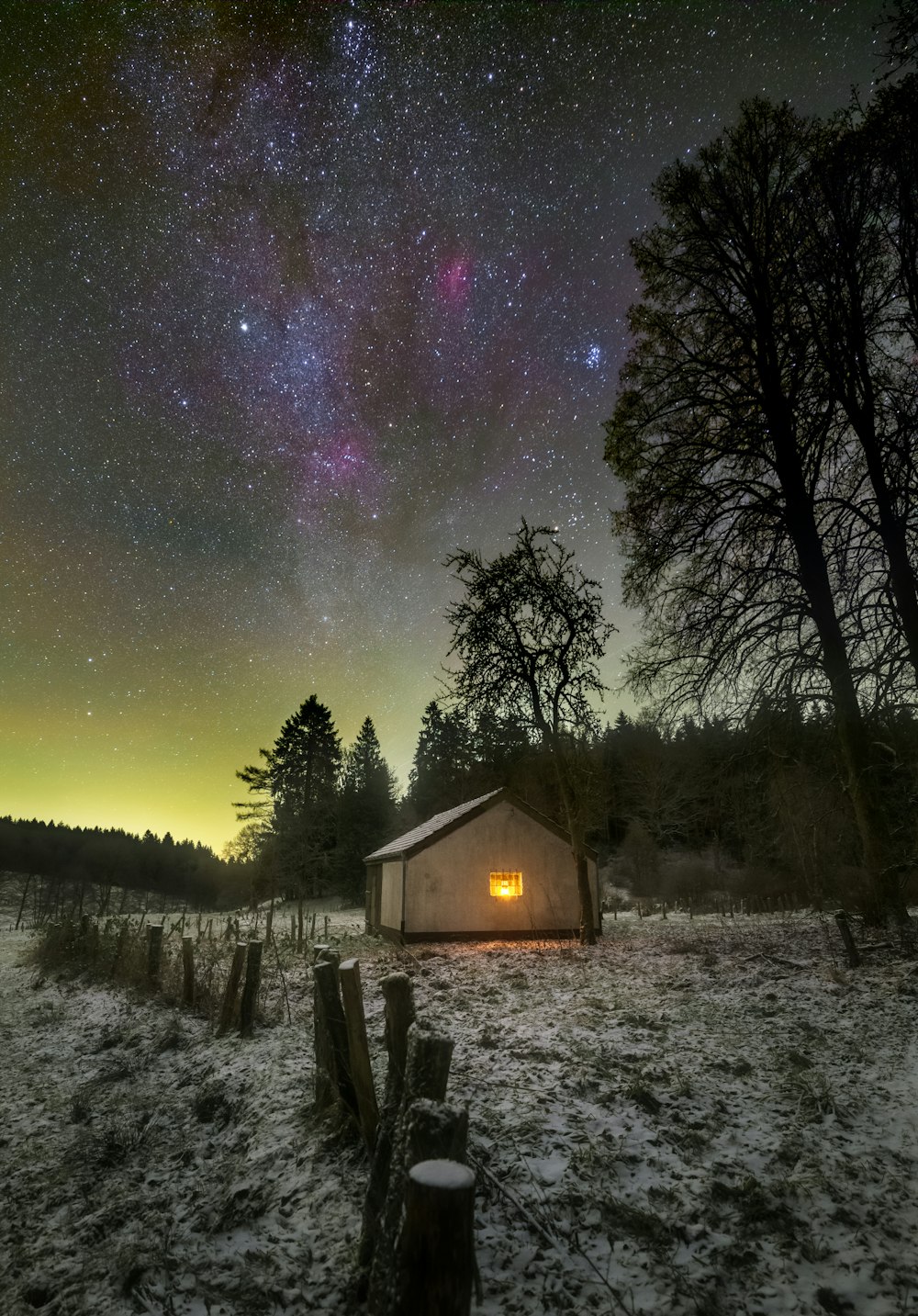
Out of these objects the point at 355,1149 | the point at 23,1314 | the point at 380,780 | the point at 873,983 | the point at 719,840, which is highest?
the point at 380,780

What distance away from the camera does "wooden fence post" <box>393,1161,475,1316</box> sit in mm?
2680

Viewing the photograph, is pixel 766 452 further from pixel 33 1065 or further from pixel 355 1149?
pixel 33 1065

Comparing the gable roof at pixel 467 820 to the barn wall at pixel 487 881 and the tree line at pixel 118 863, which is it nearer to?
the barn wall at pixel 487 881

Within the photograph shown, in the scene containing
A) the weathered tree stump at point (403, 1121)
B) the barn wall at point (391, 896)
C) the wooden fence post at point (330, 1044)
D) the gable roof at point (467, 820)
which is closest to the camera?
the weathered tree stump at point (403, 1121)

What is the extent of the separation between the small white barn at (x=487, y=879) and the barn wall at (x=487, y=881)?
0.10 feet

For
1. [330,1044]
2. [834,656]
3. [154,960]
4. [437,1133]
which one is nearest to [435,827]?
[154,960]

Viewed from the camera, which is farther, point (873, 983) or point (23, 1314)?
point (873, 983)

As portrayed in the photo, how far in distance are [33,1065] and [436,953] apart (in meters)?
9.65

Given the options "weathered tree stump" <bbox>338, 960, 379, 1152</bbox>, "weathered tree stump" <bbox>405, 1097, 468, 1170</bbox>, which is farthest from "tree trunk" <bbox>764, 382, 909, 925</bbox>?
"weathered tree stump" <bbox>405, 1097, 468, 1170</bbox>

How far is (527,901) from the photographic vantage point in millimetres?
20844

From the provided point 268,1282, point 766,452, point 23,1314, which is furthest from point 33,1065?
point 766,452

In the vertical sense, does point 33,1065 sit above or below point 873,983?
below

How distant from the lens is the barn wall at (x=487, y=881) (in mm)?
20234

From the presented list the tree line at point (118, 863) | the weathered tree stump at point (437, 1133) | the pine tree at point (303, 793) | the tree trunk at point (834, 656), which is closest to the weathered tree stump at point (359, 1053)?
the weathered tree stump at point (437, 1133)
